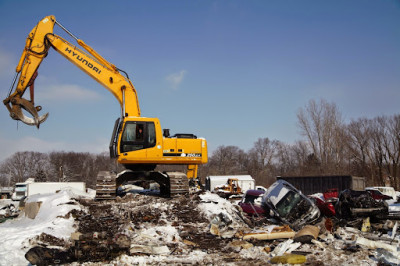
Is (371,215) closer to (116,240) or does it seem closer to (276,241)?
(276,241)

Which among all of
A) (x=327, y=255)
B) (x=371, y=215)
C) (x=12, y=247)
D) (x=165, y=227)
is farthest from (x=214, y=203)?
(x=12, y=247)

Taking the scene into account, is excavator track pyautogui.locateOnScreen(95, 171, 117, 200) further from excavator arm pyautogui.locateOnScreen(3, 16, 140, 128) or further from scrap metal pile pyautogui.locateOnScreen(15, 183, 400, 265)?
excavator arm pyautogui.locateOnScreen(3, 16, 140, 128)

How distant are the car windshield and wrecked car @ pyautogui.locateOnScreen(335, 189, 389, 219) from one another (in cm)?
194

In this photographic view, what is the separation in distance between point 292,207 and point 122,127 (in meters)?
6.47

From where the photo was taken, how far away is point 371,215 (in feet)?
36.7

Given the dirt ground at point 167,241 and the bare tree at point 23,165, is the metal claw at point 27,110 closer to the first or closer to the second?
the dirt ground at point 167,241

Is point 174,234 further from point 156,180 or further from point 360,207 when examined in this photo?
point 360,207

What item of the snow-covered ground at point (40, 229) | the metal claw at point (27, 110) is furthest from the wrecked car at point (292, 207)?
the metal claw at point (27, 110)


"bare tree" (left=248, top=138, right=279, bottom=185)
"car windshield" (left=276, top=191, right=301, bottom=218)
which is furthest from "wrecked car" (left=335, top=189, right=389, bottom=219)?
"bare tree" (left=248, top=138, right=279, bottom=185)

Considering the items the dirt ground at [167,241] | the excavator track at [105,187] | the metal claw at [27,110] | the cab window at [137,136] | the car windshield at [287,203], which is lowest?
the dirt ground at [167,241]

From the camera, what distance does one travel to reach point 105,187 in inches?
464

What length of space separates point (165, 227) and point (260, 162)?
67.3m

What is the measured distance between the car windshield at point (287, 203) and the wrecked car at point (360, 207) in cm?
194

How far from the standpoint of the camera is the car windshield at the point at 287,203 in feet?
34.9
